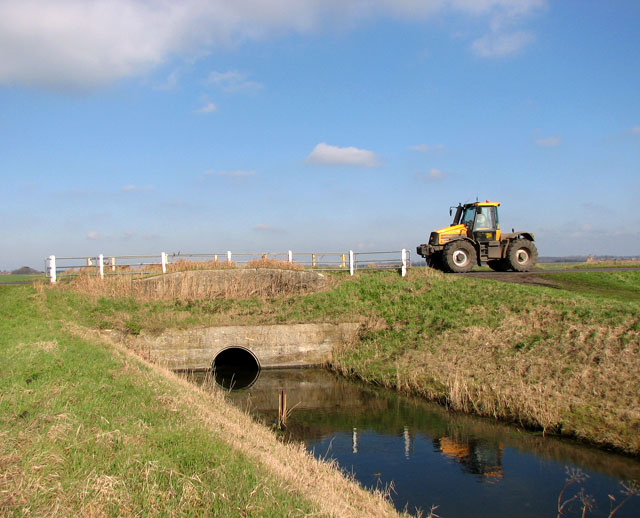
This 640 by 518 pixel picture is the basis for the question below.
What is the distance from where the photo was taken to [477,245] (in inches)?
976

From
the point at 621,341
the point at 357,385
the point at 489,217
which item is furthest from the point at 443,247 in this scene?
the point at 621,341

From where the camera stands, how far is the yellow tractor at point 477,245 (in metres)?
24.4

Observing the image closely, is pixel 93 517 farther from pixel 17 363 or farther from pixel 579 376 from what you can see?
pixel 579 376

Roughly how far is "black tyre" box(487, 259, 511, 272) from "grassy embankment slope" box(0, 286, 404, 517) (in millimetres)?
17469

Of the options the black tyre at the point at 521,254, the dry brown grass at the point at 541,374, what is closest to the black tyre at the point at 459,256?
the black tyre at the point at 521,254

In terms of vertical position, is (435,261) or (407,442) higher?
(435,261)

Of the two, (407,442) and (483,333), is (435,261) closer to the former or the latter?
(483,333)

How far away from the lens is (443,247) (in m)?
24.8

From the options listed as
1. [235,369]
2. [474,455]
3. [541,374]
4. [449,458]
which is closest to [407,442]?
[449,458]

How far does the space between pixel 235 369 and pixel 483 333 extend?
32.4ft

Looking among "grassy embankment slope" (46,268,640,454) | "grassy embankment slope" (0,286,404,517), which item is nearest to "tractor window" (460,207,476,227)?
"grassy embankment slope" (46,268,640,454)

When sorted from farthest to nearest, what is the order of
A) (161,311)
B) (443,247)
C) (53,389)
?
(443,247)
(161,311)
(53,389)

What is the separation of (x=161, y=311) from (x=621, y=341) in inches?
615

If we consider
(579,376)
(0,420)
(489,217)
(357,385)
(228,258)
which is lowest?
(357,385)
